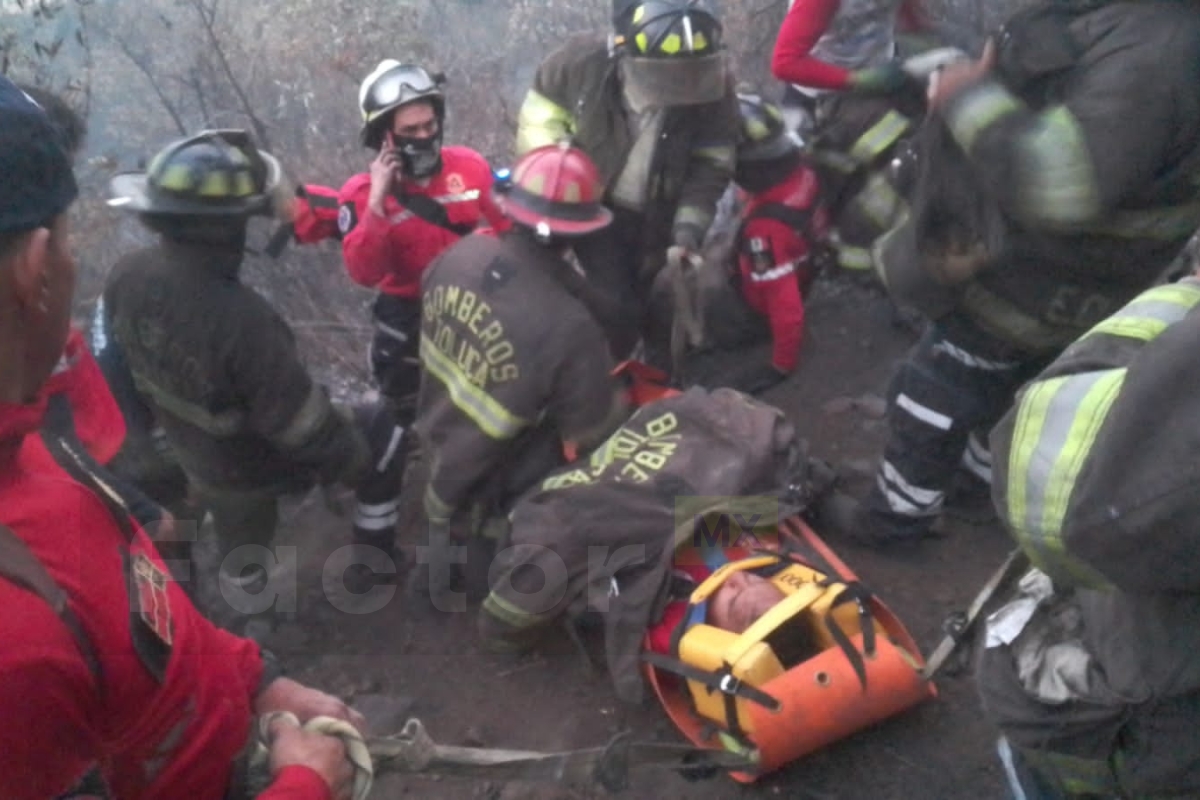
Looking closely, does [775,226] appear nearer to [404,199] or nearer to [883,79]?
[883,79]

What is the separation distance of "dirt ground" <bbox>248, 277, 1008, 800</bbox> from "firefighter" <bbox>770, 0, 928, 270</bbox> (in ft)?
3.70

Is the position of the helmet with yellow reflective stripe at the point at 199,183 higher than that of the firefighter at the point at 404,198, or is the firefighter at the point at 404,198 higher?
the helmet with yellow reflective stripe at the point at 199,183

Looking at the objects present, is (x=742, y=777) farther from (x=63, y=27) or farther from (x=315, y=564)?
(x=63, y=27)

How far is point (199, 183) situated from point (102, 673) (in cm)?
211

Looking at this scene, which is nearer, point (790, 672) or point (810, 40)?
point (790, 672)

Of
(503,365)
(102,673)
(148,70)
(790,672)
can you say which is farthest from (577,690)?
(148,70)

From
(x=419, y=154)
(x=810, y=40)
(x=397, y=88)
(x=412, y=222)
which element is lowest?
(x=412, y=222)

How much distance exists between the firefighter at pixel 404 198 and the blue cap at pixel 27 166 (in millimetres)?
2955

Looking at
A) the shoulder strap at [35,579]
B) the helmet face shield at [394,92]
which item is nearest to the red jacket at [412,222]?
the helmet face shield at [394,92]

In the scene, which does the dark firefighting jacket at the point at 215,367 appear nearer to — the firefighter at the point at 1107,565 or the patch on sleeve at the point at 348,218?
the patch on sleeve at the point at 348,218

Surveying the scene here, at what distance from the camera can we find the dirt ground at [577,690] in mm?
3045

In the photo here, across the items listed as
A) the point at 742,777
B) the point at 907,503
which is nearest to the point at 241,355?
the point at 742,777

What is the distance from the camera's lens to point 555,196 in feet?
11.6

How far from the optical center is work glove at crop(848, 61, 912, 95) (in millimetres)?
4707
